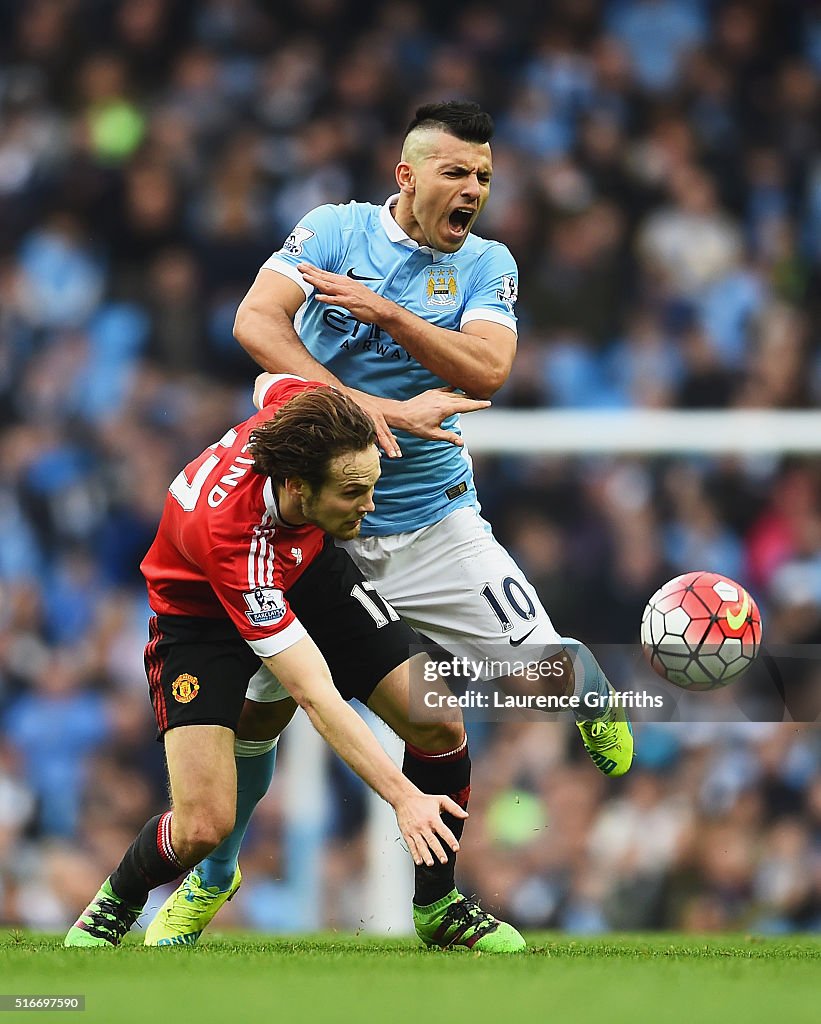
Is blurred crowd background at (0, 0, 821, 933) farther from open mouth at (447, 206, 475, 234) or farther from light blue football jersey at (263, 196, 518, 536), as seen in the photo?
open mouth at (447, 206, 475, 234)

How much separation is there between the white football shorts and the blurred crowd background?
8.65ft

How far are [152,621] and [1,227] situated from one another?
6.19m

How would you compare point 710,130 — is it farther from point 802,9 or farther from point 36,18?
point 36,18

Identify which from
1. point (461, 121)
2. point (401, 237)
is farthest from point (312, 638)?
point (461, 121)

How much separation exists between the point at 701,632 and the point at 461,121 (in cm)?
185

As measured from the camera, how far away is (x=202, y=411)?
9.80 metres

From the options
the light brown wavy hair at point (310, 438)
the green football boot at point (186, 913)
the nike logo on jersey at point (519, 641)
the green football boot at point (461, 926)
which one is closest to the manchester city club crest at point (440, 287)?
the light brown wavy hair at point (310, 438)

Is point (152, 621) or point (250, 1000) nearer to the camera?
point (250, 1000)

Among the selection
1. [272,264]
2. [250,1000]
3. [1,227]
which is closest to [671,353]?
[1,227]

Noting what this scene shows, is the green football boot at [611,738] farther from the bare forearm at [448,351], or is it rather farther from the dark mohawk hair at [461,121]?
the dark mohawk hair at [461,121]

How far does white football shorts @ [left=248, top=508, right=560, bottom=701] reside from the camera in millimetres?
5793

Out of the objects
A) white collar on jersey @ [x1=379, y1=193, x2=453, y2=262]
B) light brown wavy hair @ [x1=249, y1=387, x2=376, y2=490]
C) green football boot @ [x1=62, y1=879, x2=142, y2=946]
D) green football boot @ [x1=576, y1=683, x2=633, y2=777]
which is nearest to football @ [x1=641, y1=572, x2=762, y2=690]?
green football boot @ [x1=576, y1=683, x2=633, y2=777]

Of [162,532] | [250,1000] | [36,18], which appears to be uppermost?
[36,18]

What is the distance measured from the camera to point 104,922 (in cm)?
532
